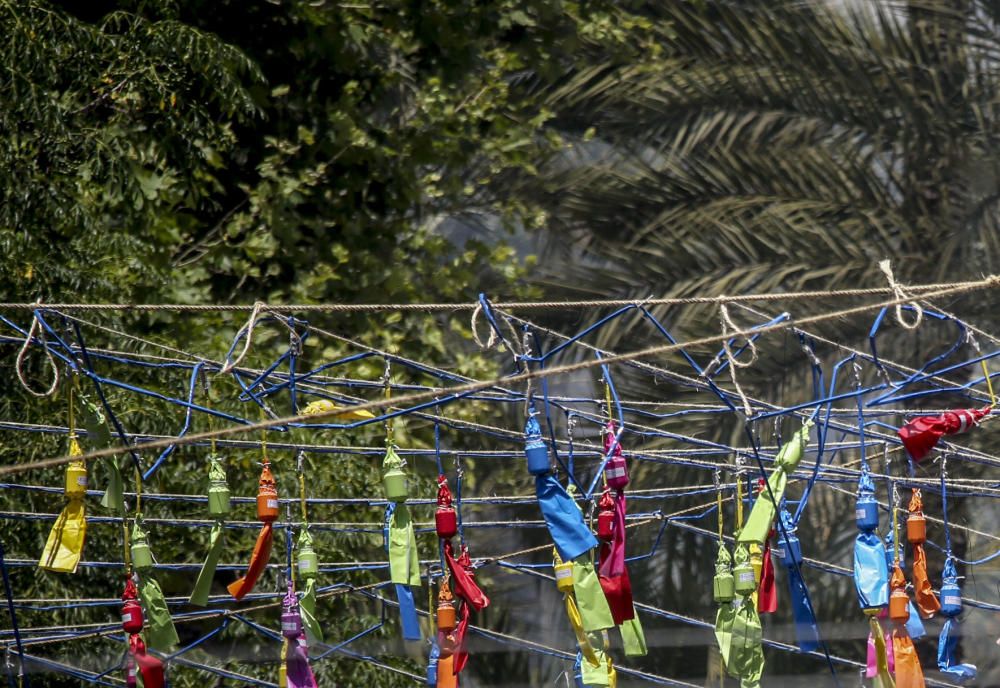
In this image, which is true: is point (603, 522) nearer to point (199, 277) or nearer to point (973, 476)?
point (199, 277)

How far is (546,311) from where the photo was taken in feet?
40.8

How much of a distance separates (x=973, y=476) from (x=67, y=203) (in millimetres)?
5907

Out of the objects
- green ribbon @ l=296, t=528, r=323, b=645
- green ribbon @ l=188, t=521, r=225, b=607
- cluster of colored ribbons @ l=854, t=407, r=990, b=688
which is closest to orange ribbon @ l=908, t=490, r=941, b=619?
cluster of colored ribbons @ l=854, t=407, r=990, b=688

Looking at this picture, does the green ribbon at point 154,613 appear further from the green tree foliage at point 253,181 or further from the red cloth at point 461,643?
the green tree foliage at point 253,181

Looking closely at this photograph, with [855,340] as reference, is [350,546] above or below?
below

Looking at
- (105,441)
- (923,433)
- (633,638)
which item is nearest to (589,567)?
(633,638)

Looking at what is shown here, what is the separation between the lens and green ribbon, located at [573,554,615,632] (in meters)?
5.20

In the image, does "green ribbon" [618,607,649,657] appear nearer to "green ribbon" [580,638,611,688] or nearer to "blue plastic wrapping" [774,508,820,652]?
"green ribbon" [580,638,611,688]

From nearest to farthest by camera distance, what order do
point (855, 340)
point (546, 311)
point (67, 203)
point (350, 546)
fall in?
point (67, 203) → point (350, 546) → point (855, 340) → point (546, 311)

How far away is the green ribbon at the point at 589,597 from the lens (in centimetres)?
520

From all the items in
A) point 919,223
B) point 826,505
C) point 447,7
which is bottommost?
point 826,505

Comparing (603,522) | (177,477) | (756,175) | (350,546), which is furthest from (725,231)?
(603,522)

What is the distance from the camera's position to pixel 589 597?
5215mm

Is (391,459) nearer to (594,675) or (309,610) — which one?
(309,610)
